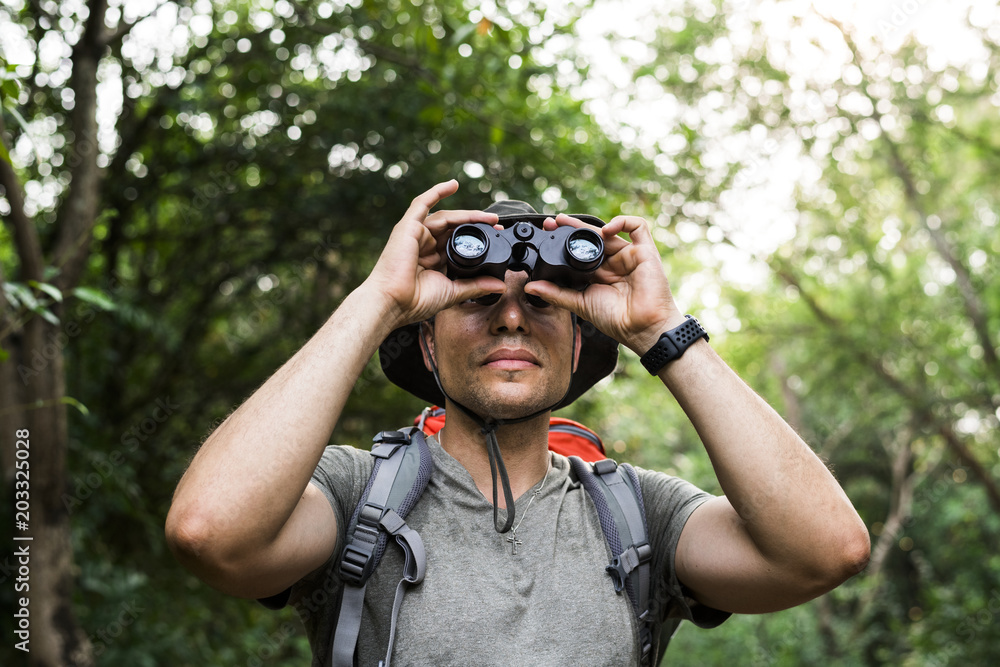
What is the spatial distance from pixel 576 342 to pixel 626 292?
0.27 m

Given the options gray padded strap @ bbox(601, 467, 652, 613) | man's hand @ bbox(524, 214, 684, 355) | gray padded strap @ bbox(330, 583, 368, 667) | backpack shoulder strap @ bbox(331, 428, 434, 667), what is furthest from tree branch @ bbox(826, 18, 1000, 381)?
gray padded strap @ bbox(330, 583, 368, 667)

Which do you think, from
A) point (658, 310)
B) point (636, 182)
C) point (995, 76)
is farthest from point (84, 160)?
point (995, 76)

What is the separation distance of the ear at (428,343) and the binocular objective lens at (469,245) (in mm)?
332

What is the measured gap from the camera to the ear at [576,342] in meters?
2.03

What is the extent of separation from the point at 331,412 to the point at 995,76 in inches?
321

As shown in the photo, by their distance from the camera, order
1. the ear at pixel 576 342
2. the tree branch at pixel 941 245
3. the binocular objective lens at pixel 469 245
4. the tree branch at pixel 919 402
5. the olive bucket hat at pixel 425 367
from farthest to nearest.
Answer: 1. the tree branch at pixel 919 402
2. the tree branch at pixel 941 245
3. the olive bucket hat at pixel 425 367
4. the ear at pixel 576 342
5. the binocular objective lens at pixel 469 245

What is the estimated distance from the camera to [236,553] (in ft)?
4.66

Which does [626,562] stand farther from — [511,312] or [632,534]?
[511,312]

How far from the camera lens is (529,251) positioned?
1869 mm

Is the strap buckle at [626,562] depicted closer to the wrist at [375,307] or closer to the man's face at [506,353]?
the man's face at [506,353]

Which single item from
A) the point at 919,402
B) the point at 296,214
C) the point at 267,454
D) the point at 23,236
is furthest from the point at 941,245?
the point at 267,454

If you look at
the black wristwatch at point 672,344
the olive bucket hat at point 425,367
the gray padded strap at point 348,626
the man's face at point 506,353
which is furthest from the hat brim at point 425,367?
the gray padded strap at point 348,626

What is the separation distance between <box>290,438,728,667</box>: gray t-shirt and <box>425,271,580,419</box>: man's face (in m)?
0.20

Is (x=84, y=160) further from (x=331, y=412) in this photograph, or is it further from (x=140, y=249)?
(x=331, y=412)
